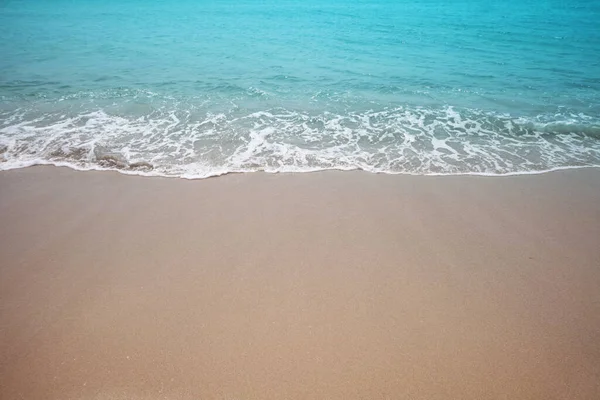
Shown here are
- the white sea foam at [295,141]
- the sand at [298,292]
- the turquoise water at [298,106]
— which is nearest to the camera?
the sand at [298,292]

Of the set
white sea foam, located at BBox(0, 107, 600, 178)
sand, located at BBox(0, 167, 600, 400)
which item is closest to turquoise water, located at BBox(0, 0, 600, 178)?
white sea foam, located at BBox(0, 107, 600, 178)

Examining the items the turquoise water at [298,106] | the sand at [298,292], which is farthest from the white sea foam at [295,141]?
the sand at [298,292]

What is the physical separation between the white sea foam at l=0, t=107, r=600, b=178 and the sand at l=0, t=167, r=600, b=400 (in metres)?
0.90

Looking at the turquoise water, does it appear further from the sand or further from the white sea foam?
the sand

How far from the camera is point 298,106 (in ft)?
30.3

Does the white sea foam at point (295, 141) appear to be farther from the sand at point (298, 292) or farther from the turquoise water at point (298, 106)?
the sand at point (298, 292)

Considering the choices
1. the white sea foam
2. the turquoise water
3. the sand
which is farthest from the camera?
the turquoise water

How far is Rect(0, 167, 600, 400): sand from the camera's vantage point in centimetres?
256

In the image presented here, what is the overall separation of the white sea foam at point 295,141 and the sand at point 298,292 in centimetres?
90

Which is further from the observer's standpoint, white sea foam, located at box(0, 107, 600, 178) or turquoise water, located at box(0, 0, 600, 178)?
turquoise water, located at box(0, 0, 600, 178)

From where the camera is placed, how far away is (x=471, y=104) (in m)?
9.29

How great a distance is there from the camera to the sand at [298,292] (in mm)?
2562

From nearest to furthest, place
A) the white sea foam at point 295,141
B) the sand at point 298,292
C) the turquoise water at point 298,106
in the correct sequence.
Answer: the sand at point 298,292, the white sea foam at point 295,141, the turquoise water at point 298,106

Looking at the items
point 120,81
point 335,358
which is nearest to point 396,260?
point 335,358
